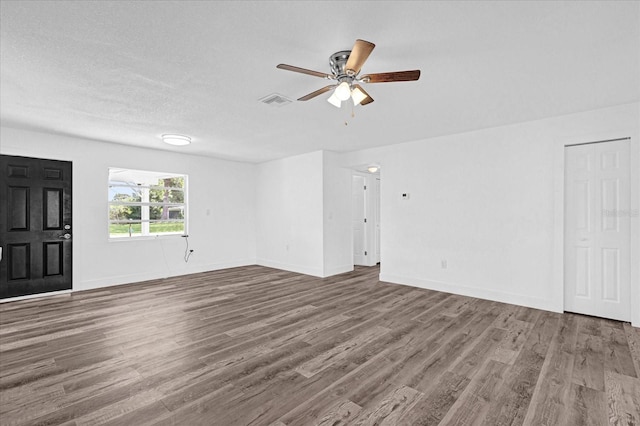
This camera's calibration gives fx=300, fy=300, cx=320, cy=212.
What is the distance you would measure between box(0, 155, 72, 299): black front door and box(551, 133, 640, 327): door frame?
7.30 m

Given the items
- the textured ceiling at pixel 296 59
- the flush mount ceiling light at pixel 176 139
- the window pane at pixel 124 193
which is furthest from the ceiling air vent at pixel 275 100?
the window pane at pixel 124 193

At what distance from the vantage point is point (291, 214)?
6.80 m

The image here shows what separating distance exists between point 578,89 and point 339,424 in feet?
12.5

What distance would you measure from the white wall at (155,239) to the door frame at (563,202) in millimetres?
6116

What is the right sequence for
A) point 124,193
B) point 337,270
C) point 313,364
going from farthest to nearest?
point 337,270 → point 124,193 → point 313,364

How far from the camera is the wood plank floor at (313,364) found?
6.27ft

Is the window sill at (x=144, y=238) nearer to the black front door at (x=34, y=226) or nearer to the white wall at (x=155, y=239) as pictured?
the white wall at (x=155, y=239)

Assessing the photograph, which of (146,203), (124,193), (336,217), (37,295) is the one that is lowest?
(37,295)

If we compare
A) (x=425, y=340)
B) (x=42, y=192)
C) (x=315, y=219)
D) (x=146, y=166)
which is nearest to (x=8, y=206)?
(x=42, y=192)

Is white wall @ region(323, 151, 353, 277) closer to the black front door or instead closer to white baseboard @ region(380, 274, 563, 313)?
white baseboard @ region(380, 274, 563, 313)

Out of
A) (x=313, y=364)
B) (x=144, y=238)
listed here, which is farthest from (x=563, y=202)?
(x=144, y=238)

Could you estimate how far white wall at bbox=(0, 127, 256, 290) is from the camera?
16.6 feet

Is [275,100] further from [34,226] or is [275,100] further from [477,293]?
[34,226]

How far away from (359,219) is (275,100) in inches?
185
